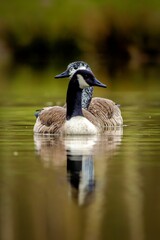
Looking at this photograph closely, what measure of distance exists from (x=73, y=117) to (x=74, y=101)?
0.88 feet

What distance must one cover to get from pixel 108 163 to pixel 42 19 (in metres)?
46.7

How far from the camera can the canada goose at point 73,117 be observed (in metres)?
15.3

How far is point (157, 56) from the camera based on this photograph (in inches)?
2063

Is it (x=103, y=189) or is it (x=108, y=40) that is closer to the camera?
(x=103, y=189)

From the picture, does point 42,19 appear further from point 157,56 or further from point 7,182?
point 7,182

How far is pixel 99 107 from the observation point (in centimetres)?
1725

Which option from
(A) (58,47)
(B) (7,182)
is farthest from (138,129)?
(A) (58,47)

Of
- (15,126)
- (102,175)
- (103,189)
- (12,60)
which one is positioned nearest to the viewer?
(103,189)

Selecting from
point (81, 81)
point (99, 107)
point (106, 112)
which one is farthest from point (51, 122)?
point (99, 107)

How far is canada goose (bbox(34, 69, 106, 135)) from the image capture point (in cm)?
1533

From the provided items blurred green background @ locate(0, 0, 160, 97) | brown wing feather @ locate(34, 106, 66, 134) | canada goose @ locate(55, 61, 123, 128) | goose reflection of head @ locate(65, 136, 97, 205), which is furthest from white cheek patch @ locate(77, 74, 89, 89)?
blurred green background @ locate(0, 0, 160, 97)

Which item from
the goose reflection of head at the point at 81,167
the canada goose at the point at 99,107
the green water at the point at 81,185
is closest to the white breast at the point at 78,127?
the green water at the point at 81,185

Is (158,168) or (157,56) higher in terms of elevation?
(157,56)

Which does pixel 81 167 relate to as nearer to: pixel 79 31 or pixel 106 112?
pixel 106 112
